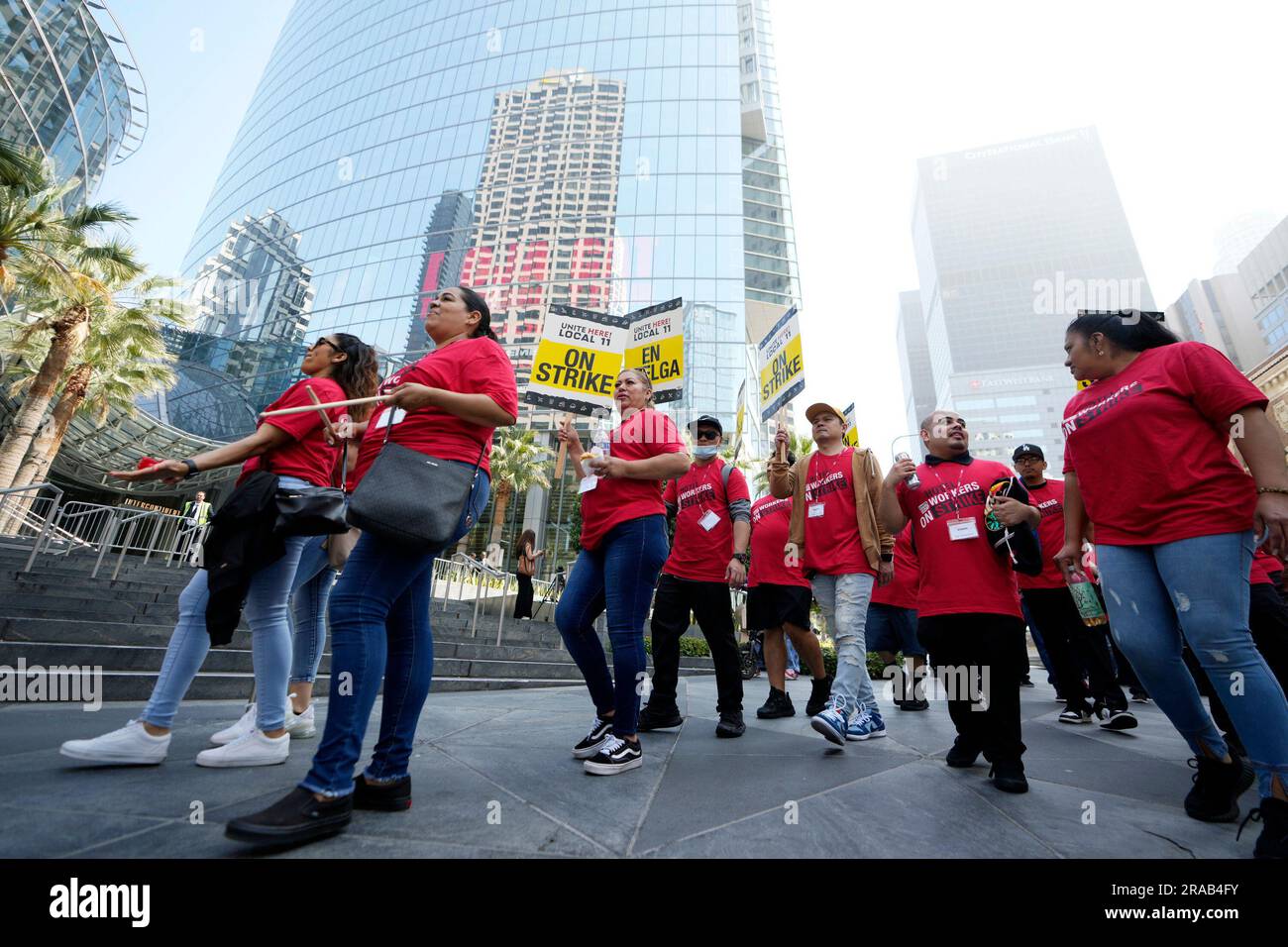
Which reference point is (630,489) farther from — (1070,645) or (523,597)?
(523,597)

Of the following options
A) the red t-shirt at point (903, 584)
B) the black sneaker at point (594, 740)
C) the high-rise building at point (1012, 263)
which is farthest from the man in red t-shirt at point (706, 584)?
the high-rise building at point (1012, 263)

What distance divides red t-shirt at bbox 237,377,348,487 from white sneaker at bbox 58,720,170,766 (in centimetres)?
105

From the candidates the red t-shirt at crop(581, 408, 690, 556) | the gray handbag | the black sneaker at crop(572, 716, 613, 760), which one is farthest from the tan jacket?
the gray handbag

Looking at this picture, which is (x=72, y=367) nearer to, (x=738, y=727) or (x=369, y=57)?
(x=738, y=727)

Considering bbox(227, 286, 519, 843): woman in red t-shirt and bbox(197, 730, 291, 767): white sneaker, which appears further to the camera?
bbox(197, 730, 291, 767): white sneaker

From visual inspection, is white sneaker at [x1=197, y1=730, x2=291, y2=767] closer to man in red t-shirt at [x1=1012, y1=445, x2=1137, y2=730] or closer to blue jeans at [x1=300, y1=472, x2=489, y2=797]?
blue jeans at [x1=300, y1=472, x2=489, y2=797]

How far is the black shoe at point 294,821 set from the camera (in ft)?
4.37

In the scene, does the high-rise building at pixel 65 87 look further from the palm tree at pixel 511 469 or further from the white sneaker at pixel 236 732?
the white sneaker at pixel 236 732

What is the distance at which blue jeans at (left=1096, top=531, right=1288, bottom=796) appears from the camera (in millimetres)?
1783

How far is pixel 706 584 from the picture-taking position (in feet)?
12.3

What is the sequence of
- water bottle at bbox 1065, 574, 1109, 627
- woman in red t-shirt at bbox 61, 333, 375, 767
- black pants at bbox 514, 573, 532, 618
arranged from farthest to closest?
black pants at bbox 514, 573, 532, 618
water bottle at bbox 1065, 574, 1109, 627
woman in red t-shirt at bbox 61, 333, 375, 767

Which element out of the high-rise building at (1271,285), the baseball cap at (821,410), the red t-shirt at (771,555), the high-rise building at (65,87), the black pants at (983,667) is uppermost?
the high-rise building at (1271,285)

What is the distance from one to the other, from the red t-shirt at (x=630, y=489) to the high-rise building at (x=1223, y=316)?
294 feet
